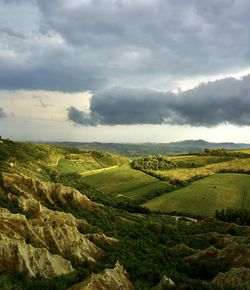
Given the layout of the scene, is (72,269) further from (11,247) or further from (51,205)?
(51,205)

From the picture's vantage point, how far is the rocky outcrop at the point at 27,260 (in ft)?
237

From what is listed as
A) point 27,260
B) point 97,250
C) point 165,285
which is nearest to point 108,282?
point 165,285

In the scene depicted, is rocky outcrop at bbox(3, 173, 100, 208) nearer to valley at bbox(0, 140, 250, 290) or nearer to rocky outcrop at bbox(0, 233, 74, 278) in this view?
valley at bbox(0, 140, 250, 290)

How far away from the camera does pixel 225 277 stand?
84.4m

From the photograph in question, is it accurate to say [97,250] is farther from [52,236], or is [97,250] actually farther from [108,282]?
[108,282]

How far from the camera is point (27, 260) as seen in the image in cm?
7356

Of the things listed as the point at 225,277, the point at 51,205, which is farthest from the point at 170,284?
the point at 51,205

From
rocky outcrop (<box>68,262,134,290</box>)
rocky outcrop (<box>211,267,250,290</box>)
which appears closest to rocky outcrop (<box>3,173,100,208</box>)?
rocky outcrop (<box>68,262,134,290</box>)

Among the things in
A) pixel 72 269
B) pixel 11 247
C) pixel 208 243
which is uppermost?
pixel 11 247

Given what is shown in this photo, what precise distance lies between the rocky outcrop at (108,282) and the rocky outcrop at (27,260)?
8.81 m

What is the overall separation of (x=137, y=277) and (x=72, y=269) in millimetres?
12422

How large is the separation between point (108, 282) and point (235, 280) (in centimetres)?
2596

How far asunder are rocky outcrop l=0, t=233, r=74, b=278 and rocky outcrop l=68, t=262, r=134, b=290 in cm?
881

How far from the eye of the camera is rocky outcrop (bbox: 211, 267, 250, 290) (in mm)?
78812
